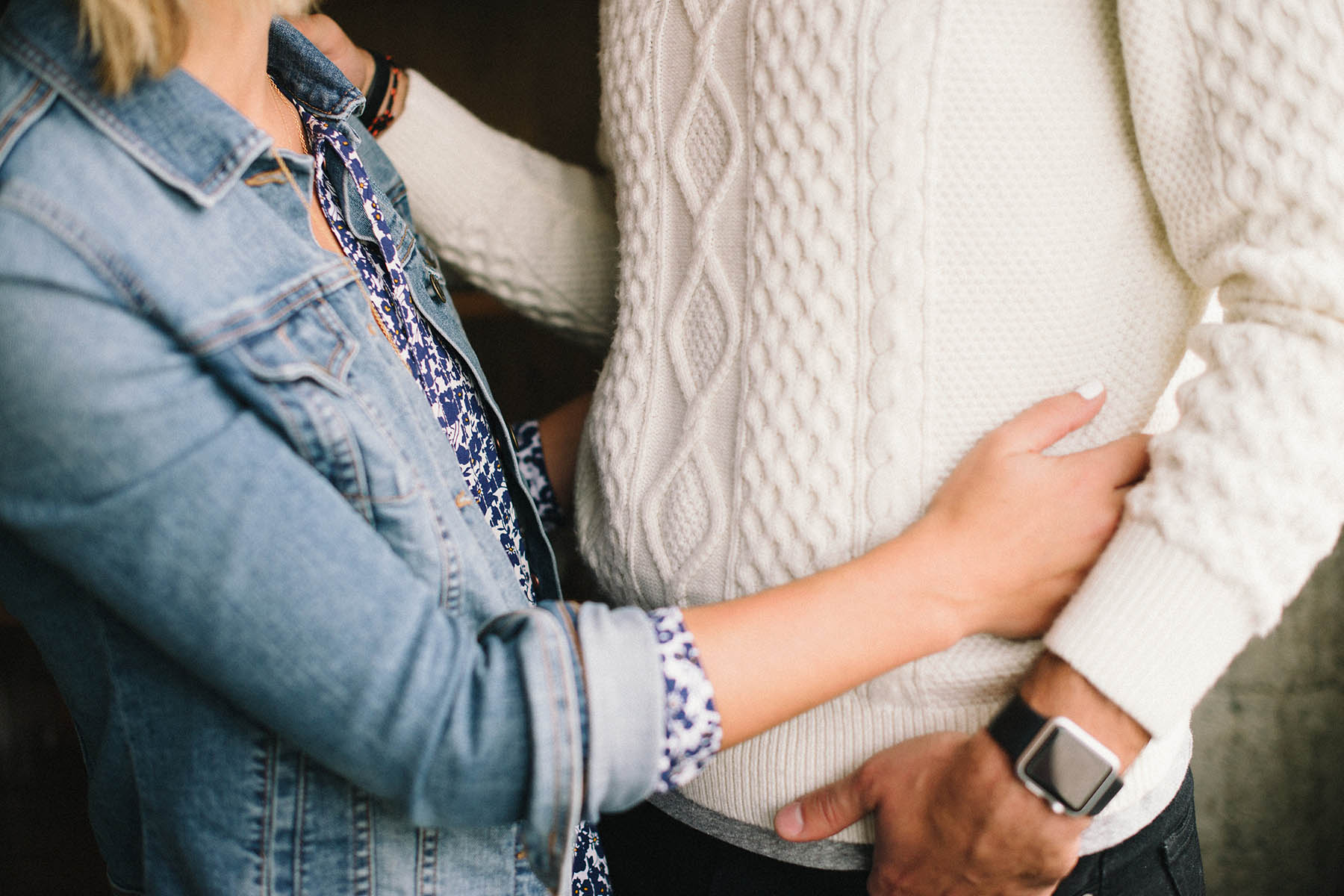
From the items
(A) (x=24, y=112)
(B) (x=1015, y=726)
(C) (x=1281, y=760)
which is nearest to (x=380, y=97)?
(A) (x=24, y=112)

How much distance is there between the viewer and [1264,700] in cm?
123

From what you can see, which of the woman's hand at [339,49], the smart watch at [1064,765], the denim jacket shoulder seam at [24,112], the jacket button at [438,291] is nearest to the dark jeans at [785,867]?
the smart watch at [1064,765]

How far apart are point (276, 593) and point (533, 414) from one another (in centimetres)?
113

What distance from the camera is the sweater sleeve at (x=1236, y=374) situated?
508 millimetres

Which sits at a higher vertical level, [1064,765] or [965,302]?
[965,302]

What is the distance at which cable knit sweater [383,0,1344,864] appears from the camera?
53cm

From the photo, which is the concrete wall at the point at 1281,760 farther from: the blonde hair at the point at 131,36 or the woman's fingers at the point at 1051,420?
the blonde hair at the point at 131,36

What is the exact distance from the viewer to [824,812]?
0.66 meters

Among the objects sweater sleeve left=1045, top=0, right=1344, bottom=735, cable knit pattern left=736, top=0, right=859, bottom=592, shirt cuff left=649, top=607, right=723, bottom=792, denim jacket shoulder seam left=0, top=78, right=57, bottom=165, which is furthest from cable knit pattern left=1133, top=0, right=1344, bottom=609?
denim jacket shoulder seam left=0, top=78, right=57, bottom=165

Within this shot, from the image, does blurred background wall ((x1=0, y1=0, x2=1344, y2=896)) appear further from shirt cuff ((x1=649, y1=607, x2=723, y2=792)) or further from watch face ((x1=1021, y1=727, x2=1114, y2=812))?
shirt cuff ((x1=649, y1=607, x2=723, y2=792))

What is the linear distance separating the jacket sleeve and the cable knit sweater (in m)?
0.22

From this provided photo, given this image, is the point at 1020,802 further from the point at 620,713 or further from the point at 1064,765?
the point at 620,713

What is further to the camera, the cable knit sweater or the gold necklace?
the gold necklace

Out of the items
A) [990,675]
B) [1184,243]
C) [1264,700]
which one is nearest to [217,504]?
[990,675]
